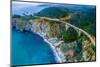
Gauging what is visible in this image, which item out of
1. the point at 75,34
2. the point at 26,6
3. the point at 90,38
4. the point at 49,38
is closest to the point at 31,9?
the point at 26,6

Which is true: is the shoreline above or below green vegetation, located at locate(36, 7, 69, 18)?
below

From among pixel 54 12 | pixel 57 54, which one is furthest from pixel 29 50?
pixel 54 12

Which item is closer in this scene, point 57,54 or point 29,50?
point 29,50

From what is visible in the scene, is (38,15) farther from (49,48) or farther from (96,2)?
(96,2)

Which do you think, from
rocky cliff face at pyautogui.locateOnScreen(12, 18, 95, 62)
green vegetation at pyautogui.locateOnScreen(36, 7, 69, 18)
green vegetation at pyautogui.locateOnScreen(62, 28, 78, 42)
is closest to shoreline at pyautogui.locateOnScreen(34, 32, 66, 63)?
rocky cliff face at pyautogui.locateOnScreen(12, 18, 95, 62)

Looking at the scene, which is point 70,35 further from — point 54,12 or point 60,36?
point 54,12

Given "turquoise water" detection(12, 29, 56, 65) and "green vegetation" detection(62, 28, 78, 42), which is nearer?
"turquoise water" detection(12, 29, 56, 65)

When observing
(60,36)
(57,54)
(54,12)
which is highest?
(54,12)

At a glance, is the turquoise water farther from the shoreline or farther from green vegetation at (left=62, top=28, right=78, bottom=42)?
green vegetation at (left=62, top=28, right=78, bottom=42)

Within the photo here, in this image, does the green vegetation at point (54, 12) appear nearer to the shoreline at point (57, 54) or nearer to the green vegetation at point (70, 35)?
the green vegetation at point (70, 35)

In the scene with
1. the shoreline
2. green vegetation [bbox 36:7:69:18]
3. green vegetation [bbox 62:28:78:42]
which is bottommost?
the shoreline
